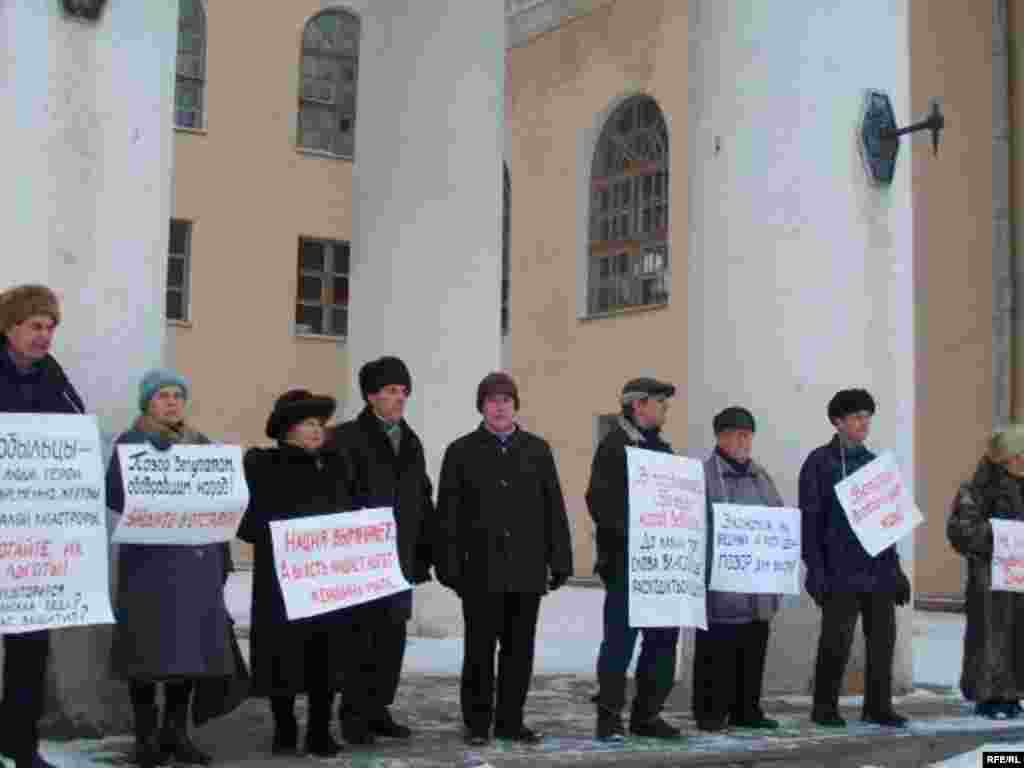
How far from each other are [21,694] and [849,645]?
15.6 feet

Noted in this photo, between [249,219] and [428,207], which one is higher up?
[249,219]

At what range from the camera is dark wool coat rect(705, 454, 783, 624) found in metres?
8.70

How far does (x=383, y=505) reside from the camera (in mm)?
7844

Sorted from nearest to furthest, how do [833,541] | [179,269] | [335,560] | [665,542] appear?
[335,560], [665,542], [833,541], [179,269]

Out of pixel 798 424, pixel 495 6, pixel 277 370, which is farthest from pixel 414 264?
pixel 277 370

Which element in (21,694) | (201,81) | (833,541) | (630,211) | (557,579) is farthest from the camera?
(201,81)

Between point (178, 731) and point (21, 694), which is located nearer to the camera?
point (21, 694)

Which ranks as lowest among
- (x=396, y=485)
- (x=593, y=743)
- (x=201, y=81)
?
(x=593, y=743)

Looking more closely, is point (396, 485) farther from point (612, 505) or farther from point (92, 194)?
point (92, 194)

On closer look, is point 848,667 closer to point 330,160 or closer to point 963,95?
point 963,95

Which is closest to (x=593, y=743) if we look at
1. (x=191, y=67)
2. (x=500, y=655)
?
(x=500, y=655)

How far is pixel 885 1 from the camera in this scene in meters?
11.0

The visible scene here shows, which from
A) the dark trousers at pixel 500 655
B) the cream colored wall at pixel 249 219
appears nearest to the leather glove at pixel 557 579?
the dark trousers at pixel 500 655

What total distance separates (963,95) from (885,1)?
908 cm
